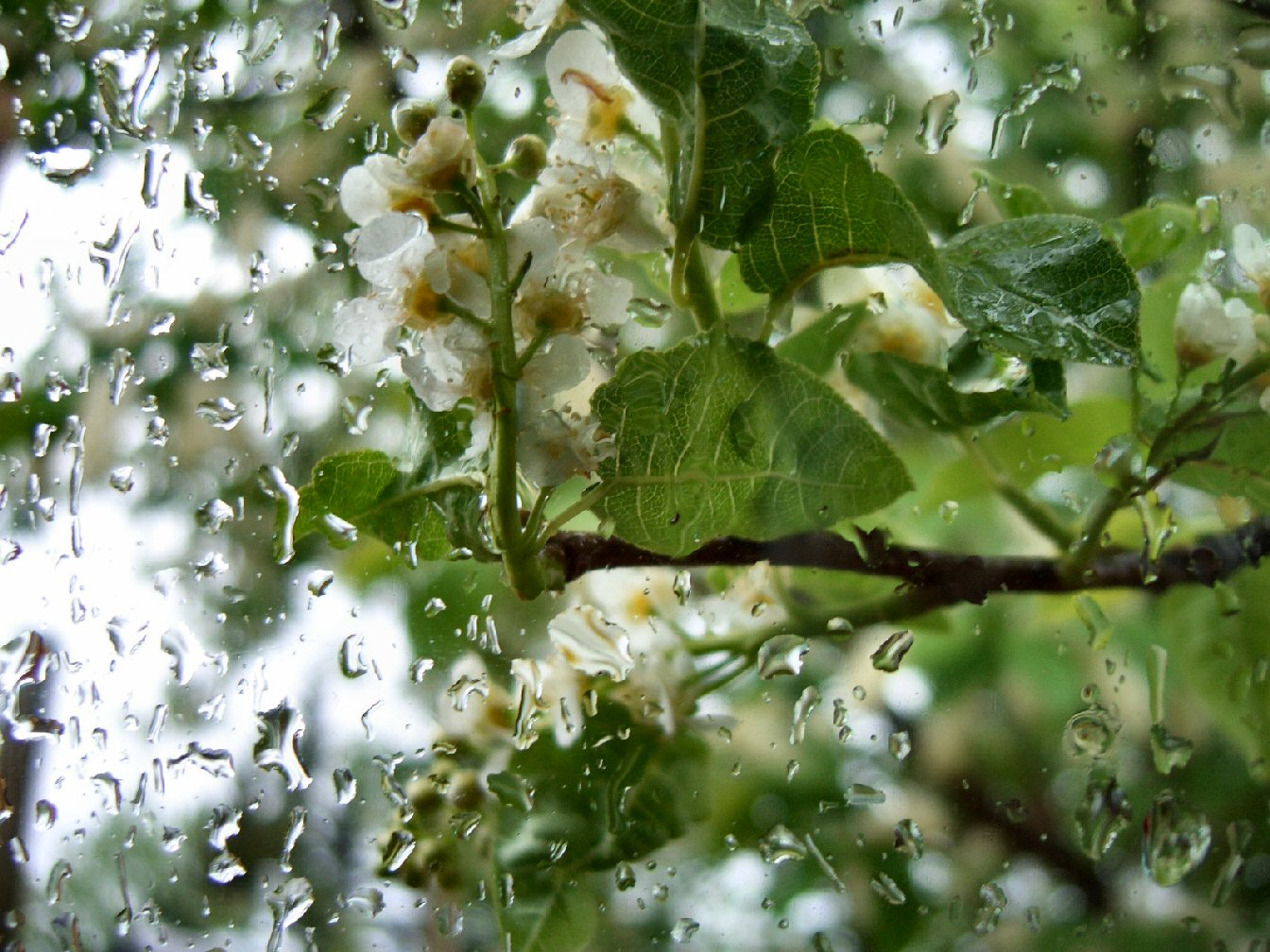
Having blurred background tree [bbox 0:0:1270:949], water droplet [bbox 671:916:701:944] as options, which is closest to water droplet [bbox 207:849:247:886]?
blurred background tree [bbox 0:0:1270:949]

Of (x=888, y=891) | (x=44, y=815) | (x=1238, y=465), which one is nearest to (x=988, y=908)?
(x=888, y=891)

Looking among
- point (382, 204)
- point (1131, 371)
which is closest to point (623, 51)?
point (382, 204)

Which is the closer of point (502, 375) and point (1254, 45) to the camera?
point (502, 375)

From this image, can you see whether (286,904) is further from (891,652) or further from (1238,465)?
(1238,465)

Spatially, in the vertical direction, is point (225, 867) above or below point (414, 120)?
below

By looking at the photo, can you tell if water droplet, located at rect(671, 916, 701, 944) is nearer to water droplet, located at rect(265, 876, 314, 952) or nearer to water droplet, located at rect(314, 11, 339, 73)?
water droplet, located at rect(265, 876, 314, 952)
